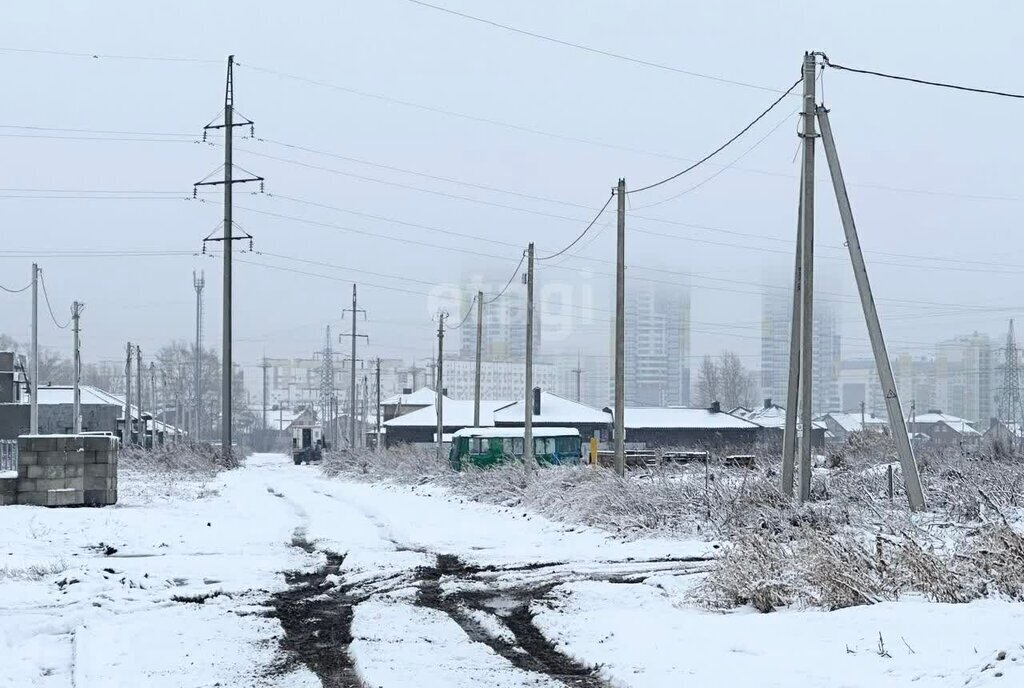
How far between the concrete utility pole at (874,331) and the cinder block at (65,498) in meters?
14.9

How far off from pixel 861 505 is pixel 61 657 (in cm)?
1259

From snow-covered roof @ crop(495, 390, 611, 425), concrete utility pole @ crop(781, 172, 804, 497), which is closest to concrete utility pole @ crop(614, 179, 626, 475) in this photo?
concrete utility pole @ crop(781, 172, 804, 497)

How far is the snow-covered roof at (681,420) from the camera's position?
83375 millimetres

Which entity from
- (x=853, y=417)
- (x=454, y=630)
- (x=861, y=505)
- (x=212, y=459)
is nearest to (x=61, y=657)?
(x=454, y=630)

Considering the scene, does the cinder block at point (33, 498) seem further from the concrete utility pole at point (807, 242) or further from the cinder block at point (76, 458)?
the concrete utility pole at point (807, 242)

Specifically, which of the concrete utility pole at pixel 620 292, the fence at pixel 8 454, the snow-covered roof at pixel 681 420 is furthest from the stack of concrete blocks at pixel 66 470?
the snow-covered roof at pixel 681 420

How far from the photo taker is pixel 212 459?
47.9 meters

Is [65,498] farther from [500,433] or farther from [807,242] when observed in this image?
[500,433]

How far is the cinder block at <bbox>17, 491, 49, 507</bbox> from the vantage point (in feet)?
71.9

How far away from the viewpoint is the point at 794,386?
1988cm

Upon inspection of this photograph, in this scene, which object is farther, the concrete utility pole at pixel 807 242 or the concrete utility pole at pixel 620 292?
the concrete utility pole at pixel 620 292

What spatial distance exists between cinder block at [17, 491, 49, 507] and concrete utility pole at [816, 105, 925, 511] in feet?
49.7

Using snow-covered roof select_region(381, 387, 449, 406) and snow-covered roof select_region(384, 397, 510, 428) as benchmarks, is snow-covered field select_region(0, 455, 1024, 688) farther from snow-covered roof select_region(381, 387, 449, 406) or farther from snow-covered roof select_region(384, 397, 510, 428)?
snow-covered roof select_region(381, 387, 449, 406)

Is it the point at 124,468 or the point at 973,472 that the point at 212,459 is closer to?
the point at 124,468
